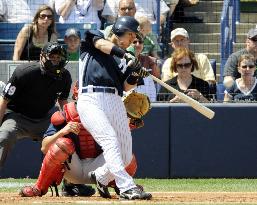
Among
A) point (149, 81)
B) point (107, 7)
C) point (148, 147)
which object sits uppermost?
point (107, 7)

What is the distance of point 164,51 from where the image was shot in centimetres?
1328

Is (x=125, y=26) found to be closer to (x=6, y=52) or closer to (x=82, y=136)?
(x=82, y=136)

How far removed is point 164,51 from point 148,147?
222 cm

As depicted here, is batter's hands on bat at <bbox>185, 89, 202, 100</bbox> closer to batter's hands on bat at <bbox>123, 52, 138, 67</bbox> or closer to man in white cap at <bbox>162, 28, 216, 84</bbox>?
man in white cap at <bbox>162, 28, 216, 84</bbox>

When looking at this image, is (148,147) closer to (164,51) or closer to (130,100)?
(164,51)

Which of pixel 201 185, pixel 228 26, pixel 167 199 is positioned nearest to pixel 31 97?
pixel 167 199

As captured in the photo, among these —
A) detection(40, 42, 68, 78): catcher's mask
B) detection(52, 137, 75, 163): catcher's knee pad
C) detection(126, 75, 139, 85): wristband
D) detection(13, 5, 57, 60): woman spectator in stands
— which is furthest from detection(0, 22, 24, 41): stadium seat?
detection(52, 137, 75, 163): catcher's knee pad

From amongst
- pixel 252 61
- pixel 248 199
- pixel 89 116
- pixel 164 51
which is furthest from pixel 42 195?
pixel 164 51

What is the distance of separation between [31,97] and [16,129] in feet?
1.21

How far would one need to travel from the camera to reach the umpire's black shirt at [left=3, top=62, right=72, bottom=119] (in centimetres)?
926

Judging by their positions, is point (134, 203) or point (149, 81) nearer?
point (134, 203)

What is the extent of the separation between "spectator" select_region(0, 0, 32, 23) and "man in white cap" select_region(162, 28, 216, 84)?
2112mm

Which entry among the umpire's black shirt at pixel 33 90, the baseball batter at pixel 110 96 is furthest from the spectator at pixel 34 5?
the baseball batter at pixel 110 96

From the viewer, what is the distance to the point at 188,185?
10.5 meters
